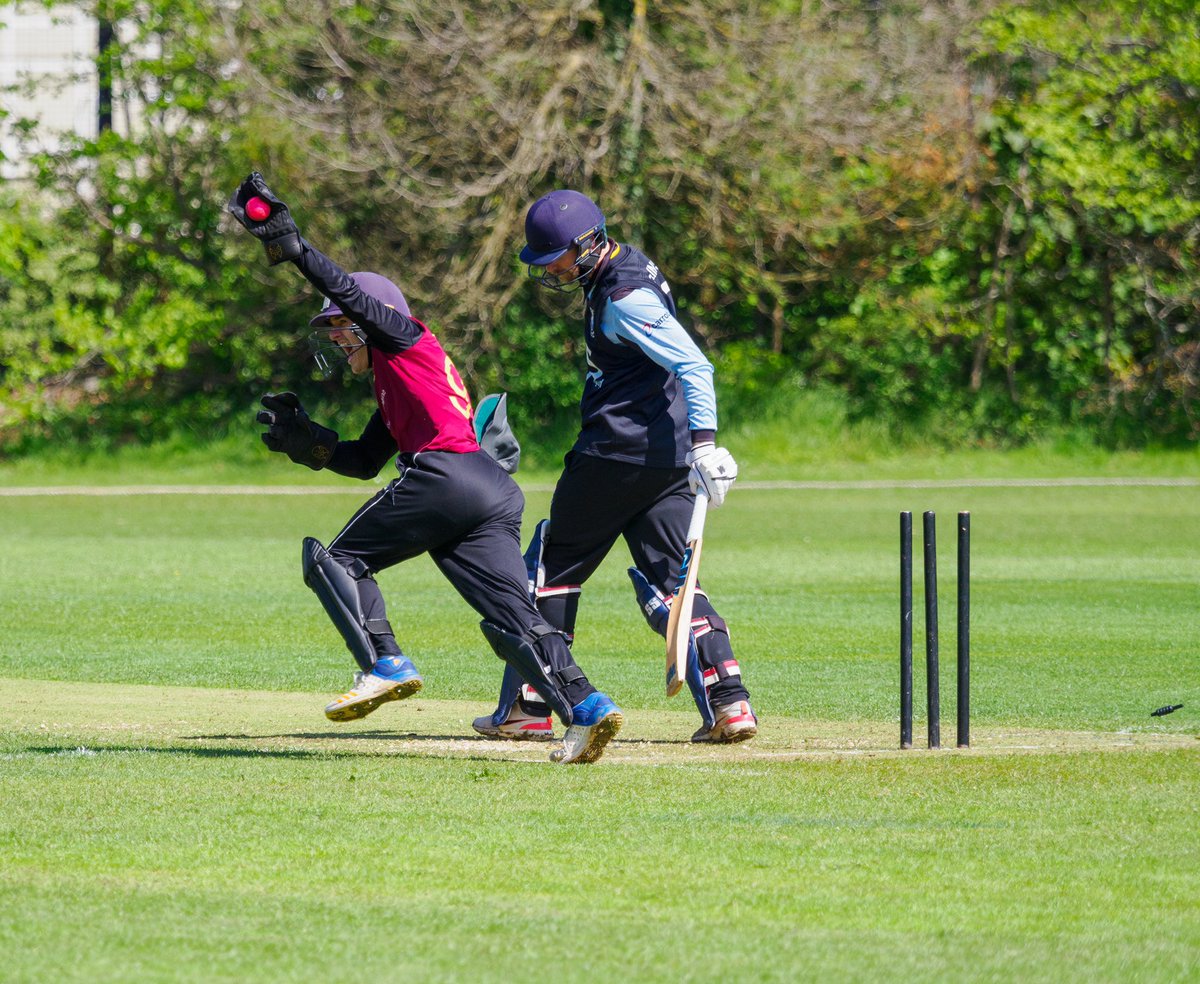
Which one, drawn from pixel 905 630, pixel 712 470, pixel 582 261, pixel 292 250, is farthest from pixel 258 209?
pixel 905 630

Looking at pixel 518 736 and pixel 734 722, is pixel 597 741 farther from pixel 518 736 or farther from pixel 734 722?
pixel 518 736

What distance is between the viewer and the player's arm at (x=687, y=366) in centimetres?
731

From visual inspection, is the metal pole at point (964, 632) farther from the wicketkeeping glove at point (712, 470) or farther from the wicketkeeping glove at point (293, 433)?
the wicketkeeping glove at point (293, 433)

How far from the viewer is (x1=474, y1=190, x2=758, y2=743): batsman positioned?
736 centimetres

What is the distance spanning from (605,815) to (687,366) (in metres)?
2.02

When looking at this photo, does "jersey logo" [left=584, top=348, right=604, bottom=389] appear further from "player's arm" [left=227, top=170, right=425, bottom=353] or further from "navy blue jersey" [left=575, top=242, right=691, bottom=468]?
"player's arm" [left=227, top=170, right=425, bottom=353]

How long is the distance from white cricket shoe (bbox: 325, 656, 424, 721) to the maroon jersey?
0.84 metres

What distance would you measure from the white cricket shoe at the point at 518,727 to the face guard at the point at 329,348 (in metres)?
1.60

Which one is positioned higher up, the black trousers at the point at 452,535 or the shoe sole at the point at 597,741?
the black trousers at the point at 452,535

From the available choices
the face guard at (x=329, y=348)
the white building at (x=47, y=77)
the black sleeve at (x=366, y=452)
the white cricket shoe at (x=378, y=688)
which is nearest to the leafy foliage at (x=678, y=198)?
the white building at (x=47, y=77)

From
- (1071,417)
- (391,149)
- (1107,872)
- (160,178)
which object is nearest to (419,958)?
(1107,872)

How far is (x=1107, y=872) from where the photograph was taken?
5.14m

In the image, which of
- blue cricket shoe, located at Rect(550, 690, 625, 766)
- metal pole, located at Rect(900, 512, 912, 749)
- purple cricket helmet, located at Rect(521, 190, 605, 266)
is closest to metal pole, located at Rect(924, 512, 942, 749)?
metal pole, located at Rect(900, 512, 912, 749)

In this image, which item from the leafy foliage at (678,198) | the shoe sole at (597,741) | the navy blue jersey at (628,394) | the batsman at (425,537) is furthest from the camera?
the leafy foliage at (678,198)
